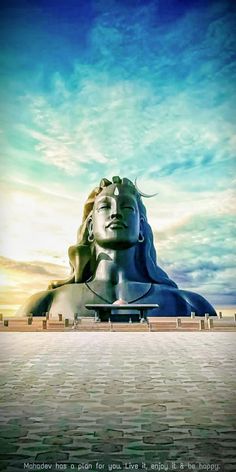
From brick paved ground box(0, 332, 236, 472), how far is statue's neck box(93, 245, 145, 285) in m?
8.93

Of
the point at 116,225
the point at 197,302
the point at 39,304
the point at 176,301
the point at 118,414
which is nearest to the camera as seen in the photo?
the point at 118,414

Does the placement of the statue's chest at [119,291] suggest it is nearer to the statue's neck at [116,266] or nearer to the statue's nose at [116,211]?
the statue's neck at [116,266]

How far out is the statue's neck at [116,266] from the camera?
13516mm

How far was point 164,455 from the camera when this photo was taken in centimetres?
171

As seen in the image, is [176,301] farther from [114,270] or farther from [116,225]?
[116,225]

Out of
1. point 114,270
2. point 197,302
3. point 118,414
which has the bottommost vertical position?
point 118,414

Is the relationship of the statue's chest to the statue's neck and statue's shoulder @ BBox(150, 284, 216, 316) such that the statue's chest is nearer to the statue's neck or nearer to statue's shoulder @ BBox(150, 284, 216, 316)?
the statue's neck

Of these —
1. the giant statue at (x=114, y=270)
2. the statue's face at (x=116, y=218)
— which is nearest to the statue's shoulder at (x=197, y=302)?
the giant statue at (x=114, y=270)

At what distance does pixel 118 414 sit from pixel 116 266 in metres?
11.2

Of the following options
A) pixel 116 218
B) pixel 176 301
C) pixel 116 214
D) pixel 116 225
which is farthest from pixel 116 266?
pixel 176 301

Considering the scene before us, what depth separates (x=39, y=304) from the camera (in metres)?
13.6

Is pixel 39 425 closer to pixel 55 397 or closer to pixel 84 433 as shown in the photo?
pixel 84 433

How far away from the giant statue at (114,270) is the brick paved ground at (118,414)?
340 inches

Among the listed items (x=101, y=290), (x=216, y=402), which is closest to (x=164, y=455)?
(x=216, y=402)
